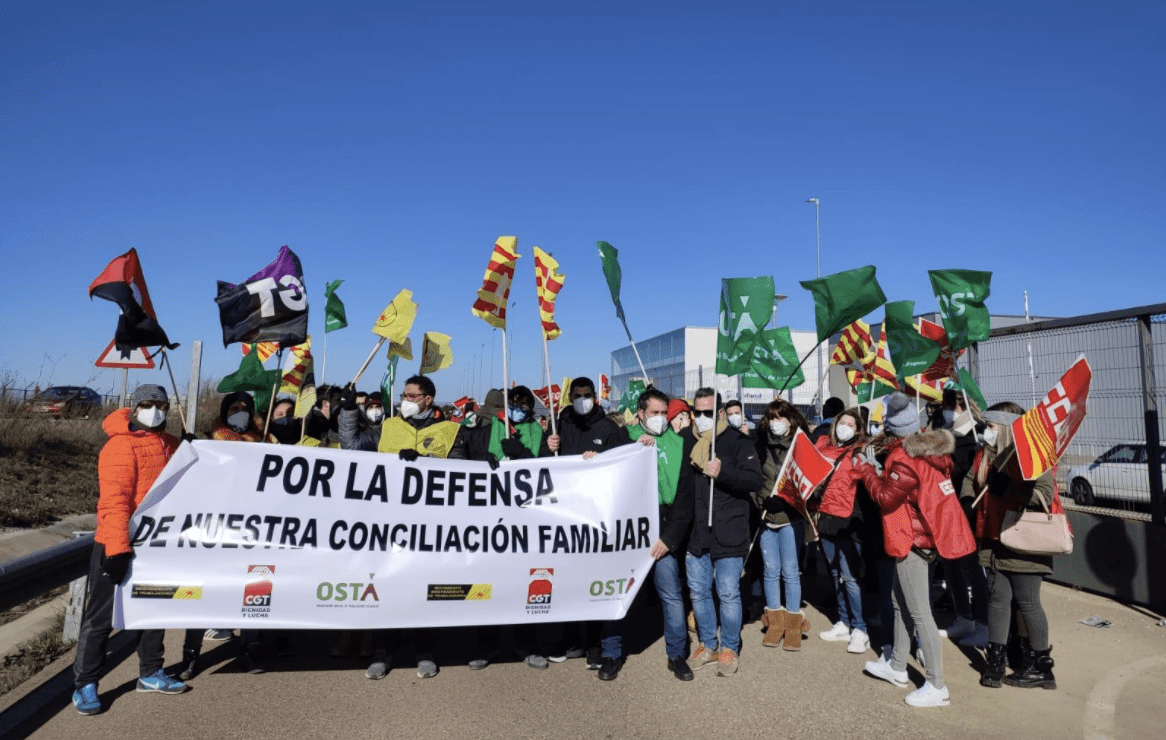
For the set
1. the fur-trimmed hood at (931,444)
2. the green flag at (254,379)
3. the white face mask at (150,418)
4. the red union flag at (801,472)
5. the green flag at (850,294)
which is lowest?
the red union flag at (801,472)

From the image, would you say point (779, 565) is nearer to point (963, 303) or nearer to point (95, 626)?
point (963, 303)

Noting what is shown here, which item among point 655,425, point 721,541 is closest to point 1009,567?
point 721,541

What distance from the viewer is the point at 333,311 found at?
25.3 feet

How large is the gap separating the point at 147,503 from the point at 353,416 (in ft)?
6.19

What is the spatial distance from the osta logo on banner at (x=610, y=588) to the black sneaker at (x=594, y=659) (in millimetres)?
562

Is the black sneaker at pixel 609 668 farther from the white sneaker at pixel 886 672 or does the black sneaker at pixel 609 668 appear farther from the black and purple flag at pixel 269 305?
the black and purple flag at pixel 269 305

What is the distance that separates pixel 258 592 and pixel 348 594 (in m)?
0.59

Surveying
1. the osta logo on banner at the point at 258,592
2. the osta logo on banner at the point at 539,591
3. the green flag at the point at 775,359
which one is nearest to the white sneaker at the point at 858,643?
the osta logo on banner at the point at 539,591

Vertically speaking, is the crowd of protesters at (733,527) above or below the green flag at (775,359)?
below

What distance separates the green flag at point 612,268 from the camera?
6547mm

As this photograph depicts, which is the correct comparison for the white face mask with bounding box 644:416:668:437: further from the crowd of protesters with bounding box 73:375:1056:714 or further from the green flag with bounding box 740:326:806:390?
the green flag with bounding box 740:326:806:390

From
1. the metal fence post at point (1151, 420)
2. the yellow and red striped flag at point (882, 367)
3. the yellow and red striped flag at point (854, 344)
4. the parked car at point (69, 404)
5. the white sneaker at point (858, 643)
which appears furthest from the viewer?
the parked car at point (69, 404)

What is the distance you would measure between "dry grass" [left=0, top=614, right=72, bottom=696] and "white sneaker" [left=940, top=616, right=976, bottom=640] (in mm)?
7403

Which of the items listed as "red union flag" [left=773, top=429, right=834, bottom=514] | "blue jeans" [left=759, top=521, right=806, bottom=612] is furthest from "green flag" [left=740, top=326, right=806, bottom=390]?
"red union flag" [left=773, top=429, right=834, bottom=514]
